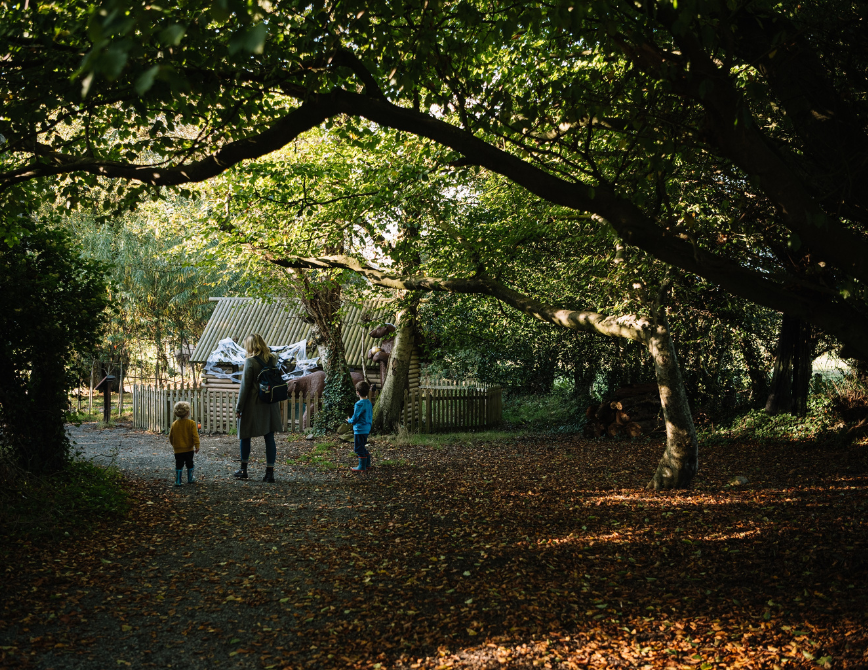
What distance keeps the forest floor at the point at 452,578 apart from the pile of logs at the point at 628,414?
18.5ft

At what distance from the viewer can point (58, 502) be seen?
651 centimetres

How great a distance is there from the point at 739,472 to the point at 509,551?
5705 mm

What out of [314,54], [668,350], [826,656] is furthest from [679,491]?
[314,54]

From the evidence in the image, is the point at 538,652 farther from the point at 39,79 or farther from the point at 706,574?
the point at 39,79

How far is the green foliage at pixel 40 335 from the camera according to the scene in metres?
7.20

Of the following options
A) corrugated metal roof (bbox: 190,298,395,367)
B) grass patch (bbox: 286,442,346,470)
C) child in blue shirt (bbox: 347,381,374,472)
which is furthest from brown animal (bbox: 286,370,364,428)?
child in blue shirt (bbox: 347,381,374,472)

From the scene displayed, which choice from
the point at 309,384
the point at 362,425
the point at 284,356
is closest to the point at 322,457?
the point at 362,425

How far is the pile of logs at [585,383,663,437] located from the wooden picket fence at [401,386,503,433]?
152 inches

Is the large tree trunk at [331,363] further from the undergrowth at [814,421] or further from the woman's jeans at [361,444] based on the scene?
the undergrowth at [814,421]

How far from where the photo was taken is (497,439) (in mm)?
16016

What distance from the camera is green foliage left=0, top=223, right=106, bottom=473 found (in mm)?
7203

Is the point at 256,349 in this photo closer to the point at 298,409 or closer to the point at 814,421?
the point at 298,409

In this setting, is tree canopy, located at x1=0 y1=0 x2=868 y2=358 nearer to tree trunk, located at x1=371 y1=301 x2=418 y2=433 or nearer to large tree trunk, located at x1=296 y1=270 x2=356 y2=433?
tree trunk, located at x1=371 y1=301 x2=418 y2=433

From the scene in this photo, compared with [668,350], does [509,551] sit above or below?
below
